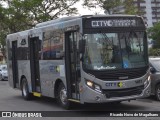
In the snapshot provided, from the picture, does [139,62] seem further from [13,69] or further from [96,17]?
[13,69]

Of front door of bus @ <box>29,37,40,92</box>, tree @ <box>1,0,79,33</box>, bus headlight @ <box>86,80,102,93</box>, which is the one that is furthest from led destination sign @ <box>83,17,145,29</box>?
tree @ <box>1,0,79,33</box>

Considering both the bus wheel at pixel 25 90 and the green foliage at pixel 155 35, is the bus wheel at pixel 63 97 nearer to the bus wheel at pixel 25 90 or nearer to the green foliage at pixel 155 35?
the bus wheel at pixel 25 90

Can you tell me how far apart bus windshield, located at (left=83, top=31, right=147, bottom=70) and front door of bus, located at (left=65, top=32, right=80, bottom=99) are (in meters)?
0.64

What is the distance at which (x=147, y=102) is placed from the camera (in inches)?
578

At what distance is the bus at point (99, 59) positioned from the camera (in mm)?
11953

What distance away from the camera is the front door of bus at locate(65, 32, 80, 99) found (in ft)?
41.3

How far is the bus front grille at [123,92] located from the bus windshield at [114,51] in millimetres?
652

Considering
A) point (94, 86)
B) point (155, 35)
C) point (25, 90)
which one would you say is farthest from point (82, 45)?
point (155, 35)

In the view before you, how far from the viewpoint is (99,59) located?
1205cm

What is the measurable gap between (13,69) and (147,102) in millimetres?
7105

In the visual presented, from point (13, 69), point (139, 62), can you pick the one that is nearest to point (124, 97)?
point (139, 62)

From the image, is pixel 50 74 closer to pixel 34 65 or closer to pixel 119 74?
pixel 34 65

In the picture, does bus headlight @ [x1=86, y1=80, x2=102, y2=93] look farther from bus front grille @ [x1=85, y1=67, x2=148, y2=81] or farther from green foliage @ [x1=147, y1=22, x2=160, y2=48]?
green foliage @ [x1=147, y1=22, x2=160, y2=48]

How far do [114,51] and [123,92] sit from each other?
1.21 m
